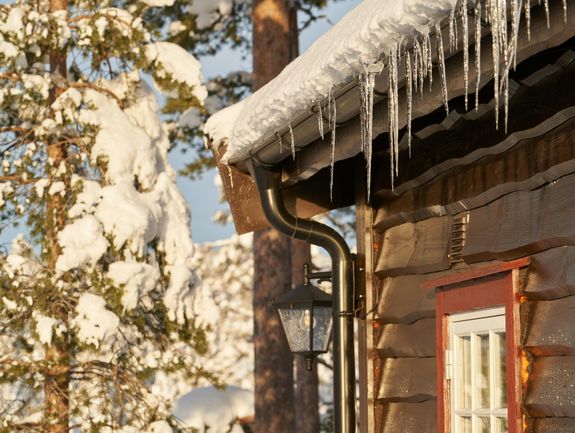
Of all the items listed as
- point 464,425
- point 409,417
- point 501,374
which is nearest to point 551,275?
point 501,374

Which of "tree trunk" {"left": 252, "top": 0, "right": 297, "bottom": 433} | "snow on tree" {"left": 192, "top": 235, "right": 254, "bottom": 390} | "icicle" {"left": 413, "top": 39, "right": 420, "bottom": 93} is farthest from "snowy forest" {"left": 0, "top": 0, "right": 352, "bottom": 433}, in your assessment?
"snow on tree" {"left": 192, "top": 235, "right": 254, "bottom": 390}

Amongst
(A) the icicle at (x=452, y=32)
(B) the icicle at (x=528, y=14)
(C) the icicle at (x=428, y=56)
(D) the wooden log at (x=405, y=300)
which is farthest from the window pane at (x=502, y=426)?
(B) the icicle at (x=528, y=14)

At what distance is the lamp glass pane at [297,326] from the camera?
7.23 meters

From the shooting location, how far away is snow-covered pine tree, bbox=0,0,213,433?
1165cm

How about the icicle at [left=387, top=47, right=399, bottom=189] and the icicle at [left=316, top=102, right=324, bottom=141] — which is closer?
the icicle at [left=387, top=47, right=399, bottom=189]

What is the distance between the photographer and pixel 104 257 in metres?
12.2

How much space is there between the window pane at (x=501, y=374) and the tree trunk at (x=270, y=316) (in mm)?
9229

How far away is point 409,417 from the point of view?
614cm

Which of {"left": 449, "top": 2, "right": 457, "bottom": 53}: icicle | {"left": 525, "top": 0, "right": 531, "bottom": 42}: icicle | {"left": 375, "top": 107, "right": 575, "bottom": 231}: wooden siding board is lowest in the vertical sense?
{"left": 375, "top": 107, "right": 575, "bottom": 231}: wooden siding board

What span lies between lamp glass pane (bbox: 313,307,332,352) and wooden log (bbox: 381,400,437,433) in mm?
866

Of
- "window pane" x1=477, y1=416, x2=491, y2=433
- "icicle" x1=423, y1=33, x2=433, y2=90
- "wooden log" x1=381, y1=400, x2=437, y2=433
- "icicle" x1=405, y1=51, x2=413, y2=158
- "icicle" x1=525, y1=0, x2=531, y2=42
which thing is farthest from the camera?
"wooden log" x1=381, y1=400, x2=437, y2=433

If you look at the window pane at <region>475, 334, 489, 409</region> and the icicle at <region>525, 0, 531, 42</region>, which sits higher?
the icicle at <region>525, 0, 531, 42</region>

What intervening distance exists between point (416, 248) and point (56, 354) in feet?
21.4

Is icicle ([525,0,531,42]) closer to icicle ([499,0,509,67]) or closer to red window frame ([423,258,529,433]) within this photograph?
icicle ([499,0,509,67])
